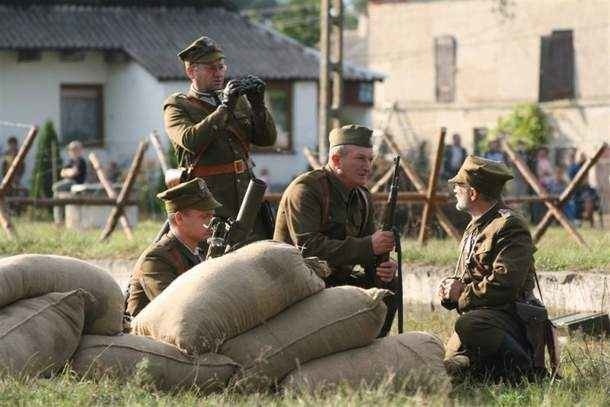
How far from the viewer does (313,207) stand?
9633 millimetres

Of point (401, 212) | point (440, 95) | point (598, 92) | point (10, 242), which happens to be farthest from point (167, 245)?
point (440, 95)

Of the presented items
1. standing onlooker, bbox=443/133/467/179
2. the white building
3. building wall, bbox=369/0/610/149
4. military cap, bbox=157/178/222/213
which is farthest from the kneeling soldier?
building wall, bbox=369/0/610/149

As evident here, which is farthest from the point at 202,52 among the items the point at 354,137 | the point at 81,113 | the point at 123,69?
the point at 123,69

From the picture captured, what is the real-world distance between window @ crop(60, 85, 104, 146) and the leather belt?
28358 mm

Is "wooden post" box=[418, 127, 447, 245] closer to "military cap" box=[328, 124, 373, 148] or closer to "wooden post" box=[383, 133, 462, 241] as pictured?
"wooden post" box=[383, 133, 462, 241]

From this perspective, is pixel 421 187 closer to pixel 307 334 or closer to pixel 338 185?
pixel 338 185

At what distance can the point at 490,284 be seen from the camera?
8.91 metres

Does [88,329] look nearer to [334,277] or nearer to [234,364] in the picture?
[234,364]

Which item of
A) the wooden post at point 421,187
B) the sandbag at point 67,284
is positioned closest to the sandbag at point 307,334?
the sandbag at point 67,284

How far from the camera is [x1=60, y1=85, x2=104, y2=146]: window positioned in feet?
127

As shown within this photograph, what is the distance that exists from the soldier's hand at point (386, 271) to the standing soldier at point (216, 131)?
0.90 meters

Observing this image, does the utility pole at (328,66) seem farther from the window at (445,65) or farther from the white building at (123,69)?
the window at (445,65)

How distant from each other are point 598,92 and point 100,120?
13939 millimetres

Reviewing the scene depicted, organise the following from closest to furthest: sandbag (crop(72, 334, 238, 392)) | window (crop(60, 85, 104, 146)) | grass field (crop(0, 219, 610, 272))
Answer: sandbag (crop(72, 334, 238, 392)), grass field (crop(0, 219, 610, 272)), window (crop(60, 85, 104, 146))
